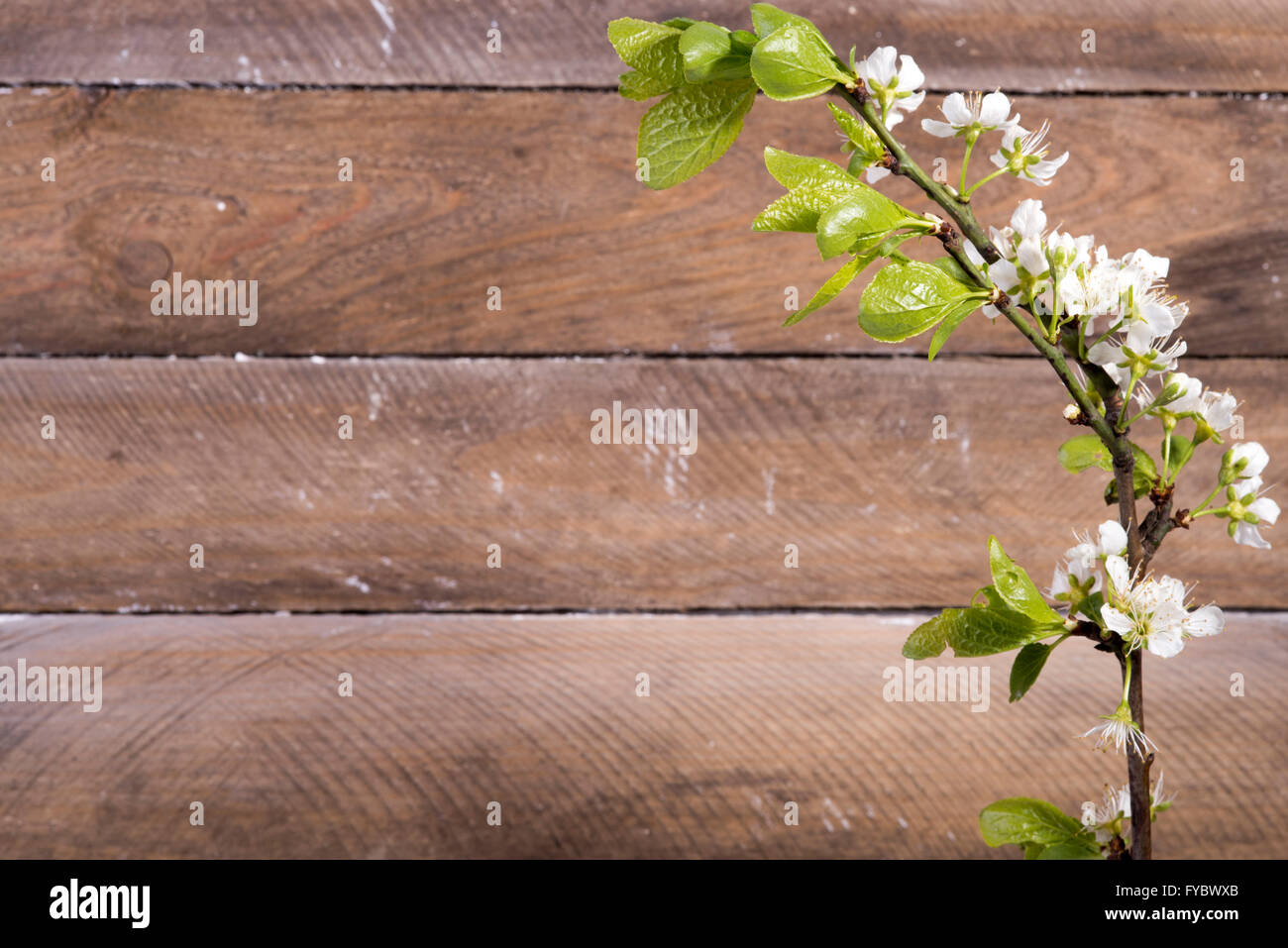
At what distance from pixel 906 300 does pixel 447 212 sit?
51 cm

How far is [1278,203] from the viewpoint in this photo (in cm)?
71

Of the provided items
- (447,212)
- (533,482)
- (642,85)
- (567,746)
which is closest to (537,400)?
(533,482)

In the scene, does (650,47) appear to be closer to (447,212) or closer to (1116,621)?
(1116,621)

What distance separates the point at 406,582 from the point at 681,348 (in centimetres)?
29

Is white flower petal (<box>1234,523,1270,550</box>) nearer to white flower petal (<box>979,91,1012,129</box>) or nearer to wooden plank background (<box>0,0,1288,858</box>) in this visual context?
white flower petal (<box>979,91,1012,129</box>)

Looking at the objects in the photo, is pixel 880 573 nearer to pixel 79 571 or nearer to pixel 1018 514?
pixel 1018 514

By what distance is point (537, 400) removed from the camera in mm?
714

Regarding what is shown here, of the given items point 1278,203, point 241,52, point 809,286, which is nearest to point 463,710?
point 809,286

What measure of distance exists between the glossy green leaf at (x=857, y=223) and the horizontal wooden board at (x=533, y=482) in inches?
16.3

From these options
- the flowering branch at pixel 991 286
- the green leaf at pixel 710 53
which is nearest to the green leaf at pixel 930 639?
the flowering branch at pixel 991 286

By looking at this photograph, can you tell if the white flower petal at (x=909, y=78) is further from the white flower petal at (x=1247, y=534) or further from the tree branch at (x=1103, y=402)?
the white flower petal at (x=1247, y=534)

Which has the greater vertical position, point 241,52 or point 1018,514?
point 241,52

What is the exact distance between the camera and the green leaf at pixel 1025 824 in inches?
13.8
